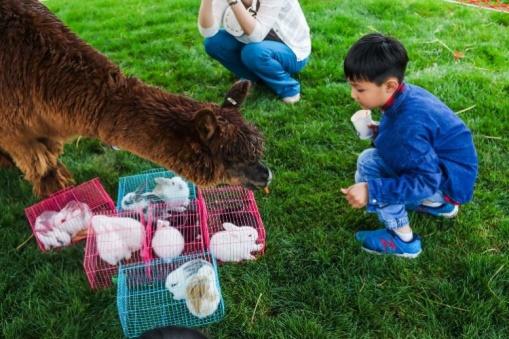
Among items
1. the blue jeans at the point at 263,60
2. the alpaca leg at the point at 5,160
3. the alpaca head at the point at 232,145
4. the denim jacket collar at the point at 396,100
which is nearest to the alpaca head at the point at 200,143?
the alpaca head at the point at 232,145

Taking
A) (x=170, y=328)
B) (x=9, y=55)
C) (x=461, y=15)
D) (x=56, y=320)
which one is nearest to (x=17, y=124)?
(x=9, y=55)

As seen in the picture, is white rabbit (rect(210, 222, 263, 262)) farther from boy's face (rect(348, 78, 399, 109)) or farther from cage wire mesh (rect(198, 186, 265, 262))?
boy's face (rect(348, 78, 399, 109))

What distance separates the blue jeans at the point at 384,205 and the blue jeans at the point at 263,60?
1.85 meters

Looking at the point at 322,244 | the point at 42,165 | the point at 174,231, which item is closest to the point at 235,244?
the point at 174,231

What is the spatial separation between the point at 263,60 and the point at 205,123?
257 centimetres

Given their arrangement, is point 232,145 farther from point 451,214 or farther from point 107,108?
point 451,214

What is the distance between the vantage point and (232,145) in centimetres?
297

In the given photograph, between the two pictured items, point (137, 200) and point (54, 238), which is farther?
point (137, 200)

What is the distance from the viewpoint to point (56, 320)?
2945 millimetres

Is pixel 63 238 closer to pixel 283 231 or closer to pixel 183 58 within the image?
pixel 283 231

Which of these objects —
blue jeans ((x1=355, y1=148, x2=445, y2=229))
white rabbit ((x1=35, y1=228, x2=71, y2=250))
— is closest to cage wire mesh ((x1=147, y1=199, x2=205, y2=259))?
white rabbit ((x1=35, y1=228, x2=71, y2=250))

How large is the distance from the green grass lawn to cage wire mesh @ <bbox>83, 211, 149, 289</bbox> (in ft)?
0.40

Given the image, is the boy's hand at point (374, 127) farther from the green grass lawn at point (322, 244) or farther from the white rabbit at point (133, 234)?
the white rabbit at point (133, 234)

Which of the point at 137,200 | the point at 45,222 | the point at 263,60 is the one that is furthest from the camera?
the point at 263,60
